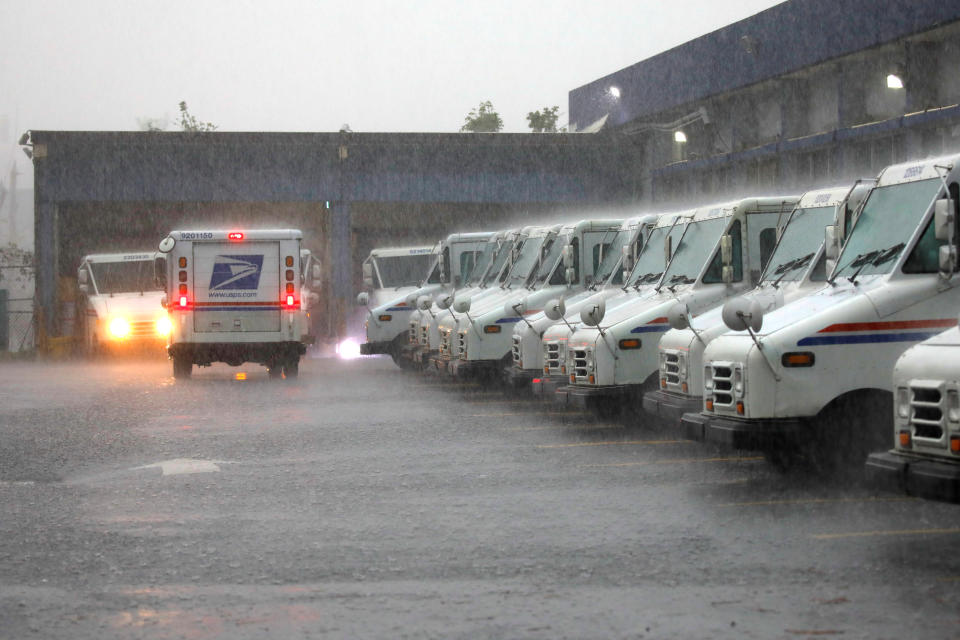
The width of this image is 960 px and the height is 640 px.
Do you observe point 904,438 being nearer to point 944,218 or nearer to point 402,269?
point 944,218

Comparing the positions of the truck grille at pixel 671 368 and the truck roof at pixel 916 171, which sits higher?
the truck roof at pixel 916 171

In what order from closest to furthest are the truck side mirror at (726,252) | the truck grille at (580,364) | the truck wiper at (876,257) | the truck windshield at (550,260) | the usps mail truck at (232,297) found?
the truck wiper at (876,257)
the truck side mirror at (726,252)
the truck grille at (580,364)
the truck windshield at (550,260)
the usps mail truck at (232,297)

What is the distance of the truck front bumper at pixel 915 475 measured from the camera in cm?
733

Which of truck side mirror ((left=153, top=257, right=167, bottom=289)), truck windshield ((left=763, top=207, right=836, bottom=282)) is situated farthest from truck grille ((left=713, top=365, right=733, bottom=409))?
truck side mirror ((left=153, top=257, right=167, bottom=289))

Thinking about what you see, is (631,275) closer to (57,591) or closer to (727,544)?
(727,544)

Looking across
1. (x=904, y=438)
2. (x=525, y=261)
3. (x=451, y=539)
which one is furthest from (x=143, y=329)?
(x=904, y=438)

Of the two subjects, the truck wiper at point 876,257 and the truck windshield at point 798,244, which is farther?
the truck windshield at point 798,244

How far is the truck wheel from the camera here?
79.9 ft

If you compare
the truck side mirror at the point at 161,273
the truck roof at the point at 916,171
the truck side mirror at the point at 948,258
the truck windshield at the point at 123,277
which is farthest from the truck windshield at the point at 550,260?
the truck windshield at the point at 123,277

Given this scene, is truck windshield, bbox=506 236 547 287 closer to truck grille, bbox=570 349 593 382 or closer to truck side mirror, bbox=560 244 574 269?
truck side mirror, bbox=560 244 574 269

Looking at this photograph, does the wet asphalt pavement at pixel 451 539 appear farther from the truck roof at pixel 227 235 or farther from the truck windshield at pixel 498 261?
the truck roof at pixel 227 235

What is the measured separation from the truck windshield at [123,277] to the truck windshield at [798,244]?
907 inches

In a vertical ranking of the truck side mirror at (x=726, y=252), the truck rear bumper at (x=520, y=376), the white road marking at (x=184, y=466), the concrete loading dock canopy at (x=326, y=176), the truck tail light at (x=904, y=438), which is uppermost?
the concrete loading dock canopy at (x=326, y=176)

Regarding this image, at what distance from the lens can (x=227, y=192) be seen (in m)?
40.0
